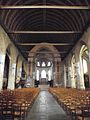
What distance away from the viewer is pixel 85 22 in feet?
50.6

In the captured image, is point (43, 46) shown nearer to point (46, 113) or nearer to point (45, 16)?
point (45, 16)

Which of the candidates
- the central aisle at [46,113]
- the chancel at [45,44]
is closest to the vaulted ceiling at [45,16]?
the chancel at [45,44]

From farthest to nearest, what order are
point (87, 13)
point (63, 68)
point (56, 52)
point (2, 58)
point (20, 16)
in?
point (63, 68) < point (56, 52) < point (20, 16) < point (2, 58) < point (87, 13)

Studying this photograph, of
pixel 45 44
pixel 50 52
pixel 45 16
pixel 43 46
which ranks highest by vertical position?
pixel 45 16

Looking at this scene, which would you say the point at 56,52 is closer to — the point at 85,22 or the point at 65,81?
the point at 65,81

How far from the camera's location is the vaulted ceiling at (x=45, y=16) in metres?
14.0

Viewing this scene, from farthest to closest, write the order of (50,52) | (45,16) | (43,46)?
(43,46)
(50,52)
(45,16)

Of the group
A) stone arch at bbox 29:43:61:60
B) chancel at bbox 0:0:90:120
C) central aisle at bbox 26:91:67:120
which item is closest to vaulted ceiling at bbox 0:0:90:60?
chancel at bbox 0:0:90:120

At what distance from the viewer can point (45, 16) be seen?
2095 centimetres

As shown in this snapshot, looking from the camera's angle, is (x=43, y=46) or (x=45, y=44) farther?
(x=43, y=46)

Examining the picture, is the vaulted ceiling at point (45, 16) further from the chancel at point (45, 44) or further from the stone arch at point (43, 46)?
the stone arch at point (43, 46)

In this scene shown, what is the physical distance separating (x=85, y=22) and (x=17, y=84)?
1510 cm

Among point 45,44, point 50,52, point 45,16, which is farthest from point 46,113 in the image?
point 45,44

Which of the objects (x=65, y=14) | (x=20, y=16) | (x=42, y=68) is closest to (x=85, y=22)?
(x=65, y=14)
